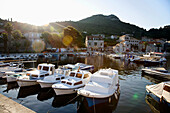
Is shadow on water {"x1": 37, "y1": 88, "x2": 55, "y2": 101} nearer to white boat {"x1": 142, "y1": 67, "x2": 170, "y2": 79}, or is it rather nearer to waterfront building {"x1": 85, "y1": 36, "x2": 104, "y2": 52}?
white boat {"x1": 142, "y1": 67, "x2": 170, "y2": 79}

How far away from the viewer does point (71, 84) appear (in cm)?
1606

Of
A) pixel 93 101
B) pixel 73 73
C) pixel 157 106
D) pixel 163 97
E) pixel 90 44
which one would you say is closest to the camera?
pixel 93 101

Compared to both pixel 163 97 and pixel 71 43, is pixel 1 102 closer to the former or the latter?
pixel 163 97

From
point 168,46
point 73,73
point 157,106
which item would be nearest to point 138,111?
point 157,106

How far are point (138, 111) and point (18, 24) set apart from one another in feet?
431

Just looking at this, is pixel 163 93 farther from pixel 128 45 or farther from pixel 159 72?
pixel 128 45

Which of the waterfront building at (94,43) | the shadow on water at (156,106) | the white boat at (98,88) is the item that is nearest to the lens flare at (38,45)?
the waterfront building at (94,43)

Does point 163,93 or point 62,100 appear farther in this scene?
point 62,100

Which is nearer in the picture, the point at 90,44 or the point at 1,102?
the point at 1,102

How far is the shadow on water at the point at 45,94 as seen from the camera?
51.3 ft

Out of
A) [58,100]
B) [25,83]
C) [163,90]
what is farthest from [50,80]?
[163,90]

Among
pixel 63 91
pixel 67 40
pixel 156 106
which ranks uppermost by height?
pixel 67 40

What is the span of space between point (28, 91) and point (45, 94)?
3.06 meters

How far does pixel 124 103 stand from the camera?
1477 cm
